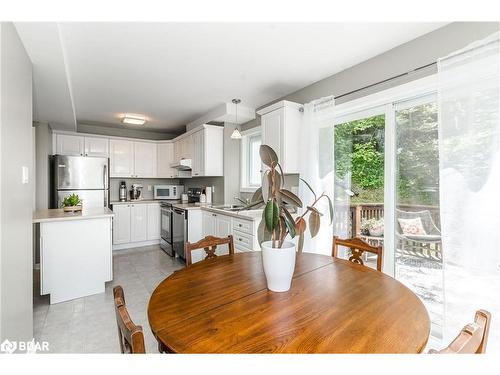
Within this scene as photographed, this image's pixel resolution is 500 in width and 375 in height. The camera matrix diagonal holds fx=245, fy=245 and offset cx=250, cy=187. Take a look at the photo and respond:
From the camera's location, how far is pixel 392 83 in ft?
6.81

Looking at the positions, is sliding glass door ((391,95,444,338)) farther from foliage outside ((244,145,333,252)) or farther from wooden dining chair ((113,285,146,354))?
wooden dining chair ((113,285,146,354))

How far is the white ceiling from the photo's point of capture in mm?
1826

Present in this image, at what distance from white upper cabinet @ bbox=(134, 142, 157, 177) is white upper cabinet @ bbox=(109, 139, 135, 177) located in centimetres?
9

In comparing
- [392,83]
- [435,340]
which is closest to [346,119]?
[392,83]

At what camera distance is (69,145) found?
4469 mm

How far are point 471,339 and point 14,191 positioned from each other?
6.99ft

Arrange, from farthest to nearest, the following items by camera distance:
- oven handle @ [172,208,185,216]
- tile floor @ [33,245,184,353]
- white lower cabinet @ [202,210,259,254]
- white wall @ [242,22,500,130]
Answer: oven handle @ [172,208,185,216]
white lower cabinet @ [202,210,259,254]
tile floor @ [33,245,184,353]
white wall @ [242,22,500,130]

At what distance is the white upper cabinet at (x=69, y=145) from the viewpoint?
4387 millimetres

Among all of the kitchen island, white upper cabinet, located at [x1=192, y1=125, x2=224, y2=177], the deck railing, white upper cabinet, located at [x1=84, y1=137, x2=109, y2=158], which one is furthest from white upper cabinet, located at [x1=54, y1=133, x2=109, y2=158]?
the deck railing

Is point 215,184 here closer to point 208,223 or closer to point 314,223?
point 208,223

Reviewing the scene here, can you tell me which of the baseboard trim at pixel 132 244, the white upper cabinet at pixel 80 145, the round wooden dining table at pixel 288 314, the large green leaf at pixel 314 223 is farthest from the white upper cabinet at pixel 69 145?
the large green leaf at pixel 314 223

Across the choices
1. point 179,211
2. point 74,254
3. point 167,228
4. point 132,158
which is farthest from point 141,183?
point 74,254

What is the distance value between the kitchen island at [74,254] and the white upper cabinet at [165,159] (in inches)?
102
